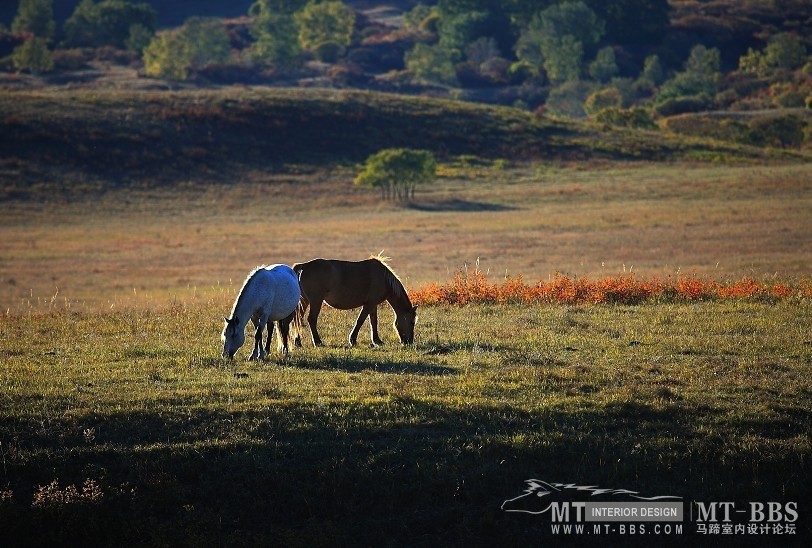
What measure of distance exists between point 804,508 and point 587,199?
165 feet

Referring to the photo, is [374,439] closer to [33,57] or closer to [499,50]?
[33,57]

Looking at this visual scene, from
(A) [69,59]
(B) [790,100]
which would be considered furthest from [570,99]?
(A) [69,59]

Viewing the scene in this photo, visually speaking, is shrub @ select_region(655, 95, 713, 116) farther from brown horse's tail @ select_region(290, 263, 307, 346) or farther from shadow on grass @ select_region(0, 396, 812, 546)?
shadow on grass @ select_region(0, 396, 812, 546)

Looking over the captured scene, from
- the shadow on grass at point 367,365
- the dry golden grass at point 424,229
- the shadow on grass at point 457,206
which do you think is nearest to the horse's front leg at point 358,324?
the shadow on grass at point 367,365

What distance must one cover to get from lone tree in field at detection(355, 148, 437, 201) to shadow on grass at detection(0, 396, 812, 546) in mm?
53295

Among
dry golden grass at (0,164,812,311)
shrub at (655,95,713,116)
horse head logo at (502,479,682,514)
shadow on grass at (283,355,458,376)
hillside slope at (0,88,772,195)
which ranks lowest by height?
dry golden grass at (0,164,812,311)

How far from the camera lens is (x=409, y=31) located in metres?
189

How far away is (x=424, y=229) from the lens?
49.1m

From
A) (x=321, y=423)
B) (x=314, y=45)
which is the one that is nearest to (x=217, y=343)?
(x=321, y=423)

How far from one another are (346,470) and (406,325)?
243 inches

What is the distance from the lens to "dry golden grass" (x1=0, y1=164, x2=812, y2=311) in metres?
33.2

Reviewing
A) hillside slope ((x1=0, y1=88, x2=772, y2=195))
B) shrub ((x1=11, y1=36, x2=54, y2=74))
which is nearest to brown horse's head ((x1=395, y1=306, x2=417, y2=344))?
hillside slope ((x1=0, y1=88, x2=772, y2=195))

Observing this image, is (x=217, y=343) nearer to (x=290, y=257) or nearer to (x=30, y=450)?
(x=30, y=450)

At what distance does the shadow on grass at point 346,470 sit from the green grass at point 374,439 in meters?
0.02
